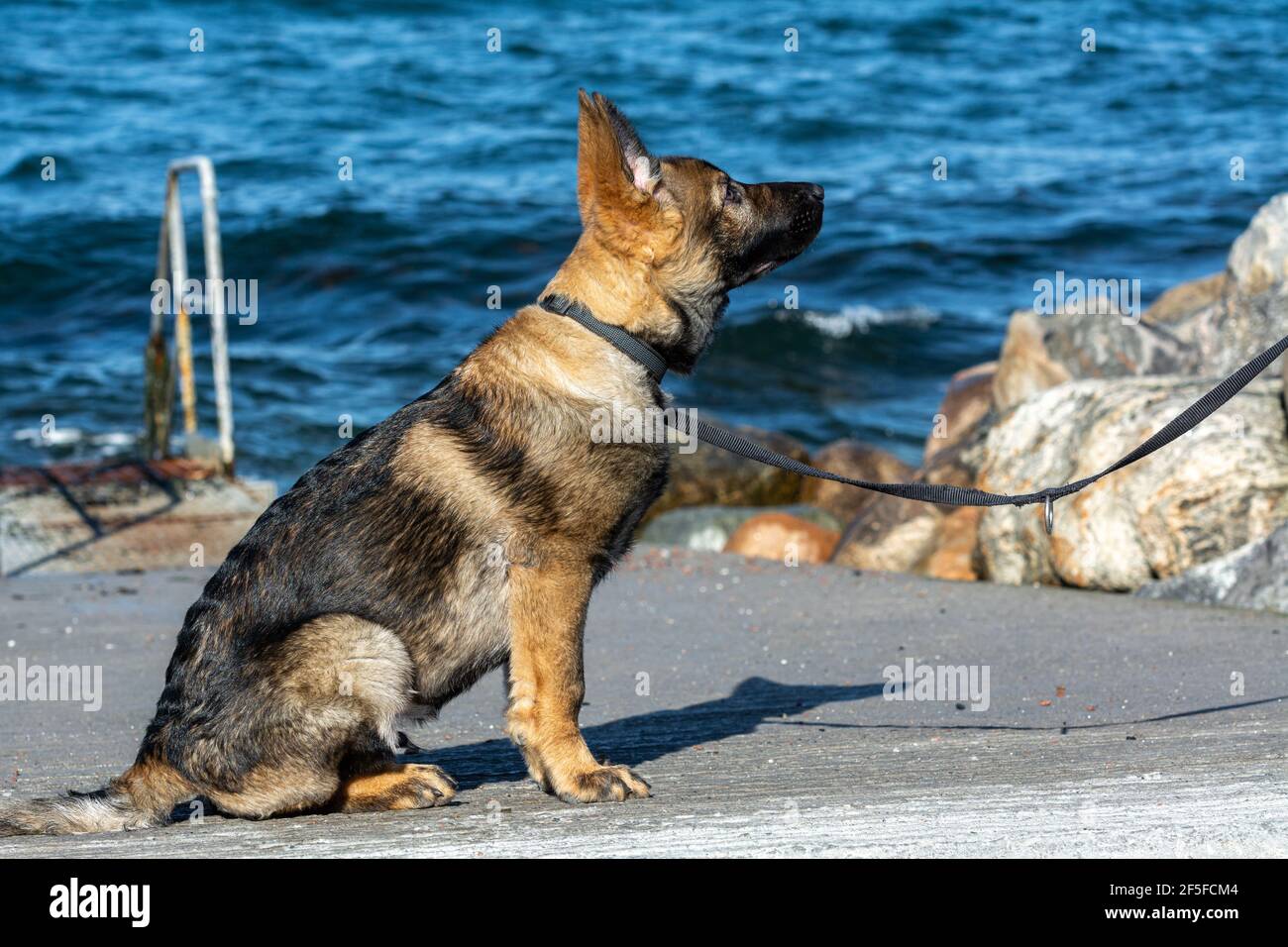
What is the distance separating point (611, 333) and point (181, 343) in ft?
26.2

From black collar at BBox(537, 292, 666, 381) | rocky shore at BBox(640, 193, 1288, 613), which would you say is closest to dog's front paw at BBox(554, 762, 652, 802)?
black collar at BBox(537, 292, 666, 381)

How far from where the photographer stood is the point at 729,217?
4809 mm

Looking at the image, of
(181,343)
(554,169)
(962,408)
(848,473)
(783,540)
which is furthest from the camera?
(554,169)

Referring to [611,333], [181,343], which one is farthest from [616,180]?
[181,343]

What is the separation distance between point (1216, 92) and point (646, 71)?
12124 millimetres

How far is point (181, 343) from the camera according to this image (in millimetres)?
11727

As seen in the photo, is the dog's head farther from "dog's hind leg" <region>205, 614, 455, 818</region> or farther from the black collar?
"dog's hind leg" <region>205, 614, 455, 818</region>

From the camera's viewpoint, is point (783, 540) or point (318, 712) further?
point (783, 540)

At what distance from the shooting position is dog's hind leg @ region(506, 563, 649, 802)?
4.33m

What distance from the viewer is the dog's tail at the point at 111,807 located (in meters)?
4.18

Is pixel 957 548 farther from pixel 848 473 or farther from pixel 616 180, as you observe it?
pixel 616 180

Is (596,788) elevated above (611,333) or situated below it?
below
